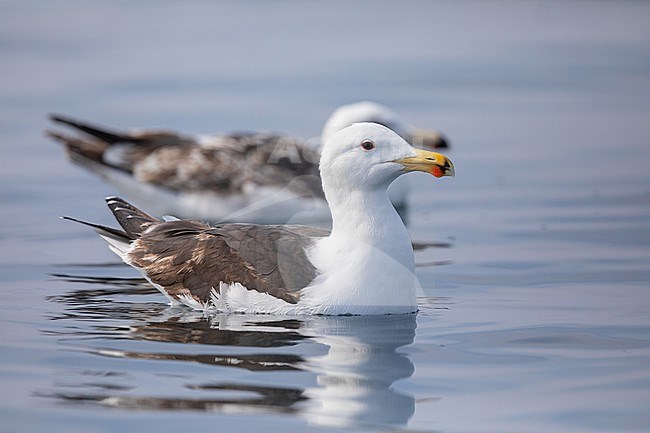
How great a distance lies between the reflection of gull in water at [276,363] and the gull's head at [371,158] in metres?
0.98

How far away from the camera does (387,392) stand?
8.21 metres

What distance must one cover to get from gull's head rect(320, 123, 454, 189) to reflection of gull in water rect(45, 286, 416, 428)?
98cm

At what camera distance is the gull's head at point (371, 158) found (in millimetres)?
9883

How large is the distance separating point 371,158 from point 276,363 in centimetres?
189

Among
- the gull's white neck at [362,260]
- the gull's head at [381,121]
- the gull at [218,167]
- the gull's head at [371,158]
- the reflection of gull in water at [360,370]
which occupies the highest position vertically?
the gull's head at [381,121]

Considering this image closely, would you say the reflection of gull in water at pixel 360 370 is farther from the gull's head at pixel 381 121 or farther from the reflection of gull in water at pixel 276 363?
the gull's head at pixel 381 121

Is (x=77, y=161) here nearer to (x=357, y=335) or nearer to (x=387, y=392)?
(x=357, y=335)

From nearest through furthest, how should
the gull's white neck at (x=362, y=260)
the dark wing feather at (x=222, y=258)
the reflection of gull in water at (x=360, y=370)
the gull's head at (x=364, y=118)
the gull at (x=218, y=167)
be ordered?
the reflection of gull in water at (x=360, y=370), the gull's white neck at (x=362, y=260), the dark wing feather at (x=222, y=258), the gull at (x=218, y=167), the gull's head at (x=364, y=118)

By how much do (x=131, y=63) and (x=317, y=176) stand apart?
29.8 feet

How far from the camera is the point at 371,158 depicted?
32.7 feet

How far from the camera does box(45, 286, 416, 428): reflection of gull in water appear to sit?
7867 millimetres

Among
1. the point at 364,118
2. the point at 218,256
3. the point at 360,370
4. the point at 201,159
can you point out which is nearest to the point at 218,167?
the point at 201,159

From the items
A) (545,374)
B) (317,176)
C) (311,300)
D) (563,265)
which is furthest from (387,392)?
(317,176)

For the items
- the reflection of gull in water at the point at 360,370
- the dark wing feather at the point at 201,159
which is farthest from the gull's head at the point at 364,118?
the reflection of gull in water at the point at 360,370
